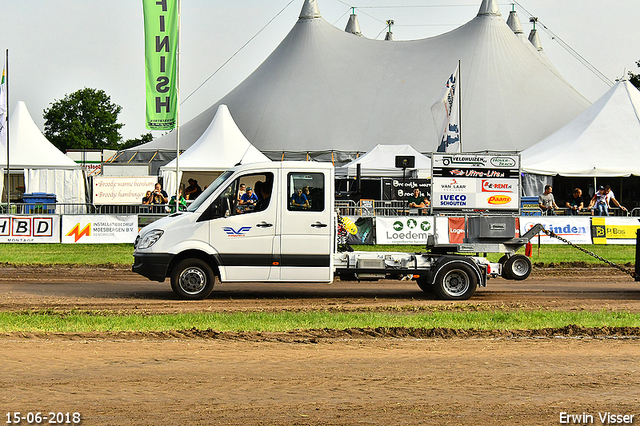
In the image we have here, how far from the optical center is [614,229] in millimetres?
23203

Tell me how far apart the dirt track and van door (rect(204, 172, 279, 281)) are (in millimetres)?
3180

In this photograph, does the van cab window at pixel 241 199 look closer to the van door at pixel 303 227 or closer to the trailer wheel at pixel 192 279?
the van door at pixel 303 227

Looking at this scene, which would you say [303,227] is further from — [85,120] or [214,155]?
[85,120]

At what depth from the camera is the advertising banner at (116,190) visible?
29.9 m

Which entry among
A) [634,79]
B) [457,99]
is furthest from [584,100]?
[634,79]

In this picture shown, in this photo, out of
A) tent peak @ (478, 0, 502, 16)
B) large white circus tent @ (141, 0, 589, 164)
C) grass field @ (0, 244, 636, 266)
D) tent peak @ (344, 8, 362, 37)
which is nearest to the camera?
grass field @ (0, 244, 636, 266)

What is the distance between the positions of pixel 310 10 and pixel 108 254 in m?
34.9

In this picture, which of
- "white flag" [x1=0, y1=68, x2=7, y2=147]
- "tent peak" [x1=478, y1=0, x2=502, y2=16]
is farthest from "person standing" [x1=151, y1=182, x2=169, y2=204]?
"tent peak" [x1=478, y1=0, x2=502, y2=16]

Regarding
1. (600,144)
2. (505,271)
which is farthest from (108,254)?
(600,144)

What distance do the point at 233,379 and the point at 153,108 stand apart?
16583 millimetres

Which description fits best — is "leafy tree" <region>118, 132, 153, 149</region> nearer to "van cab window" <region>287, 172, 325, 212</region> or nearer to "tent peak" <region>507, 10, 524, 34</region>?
"tent peak" <region>507, 10, 524, 34</region>

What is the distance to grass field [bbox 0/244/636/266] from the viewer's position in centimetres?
1827

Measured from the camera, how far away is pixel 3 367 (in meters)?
6.78

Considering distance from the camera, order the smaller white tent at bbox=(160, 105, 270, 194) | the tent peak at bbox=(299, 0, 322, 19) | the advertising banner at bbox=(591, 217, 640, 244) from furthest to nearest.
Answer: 1. the tent peak at bbox=(299, 0, 322, 19)
2. the smaller white tent at bbox=(160, 105, 270, 194)
3. the advertising banner at bbox=(591, 217, 640, 244)
